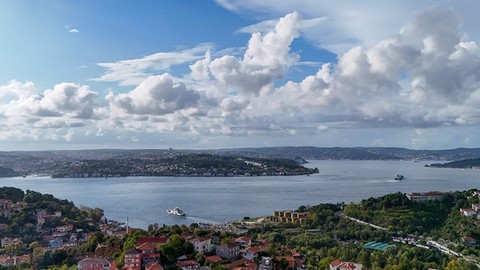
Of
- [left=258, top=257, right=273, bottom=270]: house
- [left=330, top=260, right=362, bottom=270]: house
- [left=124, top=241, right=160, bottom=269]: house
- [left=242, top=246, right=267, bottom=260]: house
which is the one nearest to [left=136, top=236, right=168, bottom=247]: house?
[left=124, top=241, right=160, bottom=269]: house

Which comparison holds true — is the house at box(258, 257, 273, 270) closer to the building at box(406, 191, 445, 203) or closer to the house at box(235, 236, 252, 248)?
the house at box(235, 236, 252, 248)

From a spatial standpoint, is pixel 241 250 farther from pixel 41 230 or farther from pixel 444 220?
pixel 444 220

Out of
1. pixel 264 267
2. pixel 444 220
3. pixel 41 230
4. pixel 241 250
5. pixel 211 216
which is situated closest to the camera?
pixel 264 267

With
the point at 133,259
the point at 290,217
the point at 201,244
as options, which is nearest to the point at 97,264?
the point at 133,259

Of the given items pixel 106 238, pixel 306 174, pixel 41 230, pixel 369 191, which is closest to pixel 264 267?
pixel 106 238

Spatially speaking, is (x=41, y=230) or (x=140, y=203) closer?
(x=41, y=230)

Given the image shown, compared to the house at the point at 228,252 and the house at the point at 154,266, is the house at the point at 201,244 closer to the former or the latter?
the house at the point at 228,252
